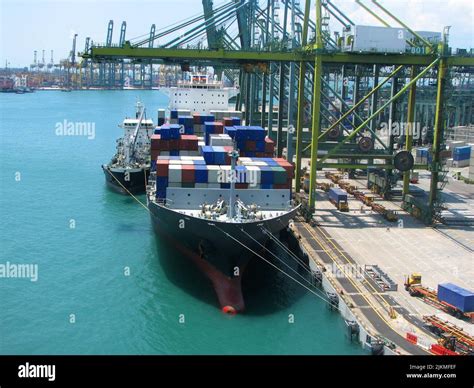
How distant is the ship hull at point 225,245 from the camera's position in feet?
83.1

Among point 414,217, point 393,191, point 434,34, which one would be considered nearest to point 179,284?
point 414,217

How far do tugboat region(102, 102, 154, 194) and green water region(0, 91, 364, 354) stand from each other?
16.6 ft

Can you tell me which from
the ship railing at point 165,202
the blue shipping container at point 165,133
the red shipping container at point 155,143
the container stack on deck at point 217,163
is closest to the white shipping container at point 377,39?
the container stack on deck at point 217,163

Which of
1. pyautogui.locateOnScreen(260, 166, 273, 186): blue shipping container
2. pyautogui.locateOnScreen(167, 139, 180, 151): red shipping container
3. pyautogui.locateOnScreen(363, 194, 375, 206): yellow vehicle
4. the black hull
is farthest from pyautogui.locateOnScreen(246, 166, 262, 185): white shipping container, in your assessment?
the black hull

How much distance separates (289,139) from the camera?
4272 cm

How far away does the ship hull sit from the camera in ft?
83.1

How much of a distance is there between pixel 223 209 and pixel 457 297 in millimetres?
10997

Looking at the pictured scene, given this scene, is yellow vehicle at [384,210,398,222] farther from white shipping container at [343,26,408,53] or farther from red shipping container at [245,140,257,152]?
white shipping container at [343,26,408,53]

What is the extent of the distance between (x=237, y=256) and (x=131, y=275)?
660cm

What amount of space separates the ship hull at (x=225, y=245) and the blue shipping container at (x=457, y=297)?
7895 mm

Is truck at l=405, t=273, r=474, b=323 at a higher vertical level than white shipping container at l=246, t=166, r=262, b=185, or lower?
lower

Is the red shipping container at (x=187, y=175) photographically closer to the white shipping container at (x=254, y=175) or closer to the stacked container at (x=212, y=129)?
the white shipping container at (x=254, y=175)

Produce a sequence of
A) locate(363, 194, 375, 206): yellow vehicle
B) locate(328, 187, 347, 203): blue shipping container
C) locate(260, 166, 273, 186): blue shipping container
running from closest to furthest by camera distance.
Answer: locate(260, 166, 273, 186): blue shipping container, locate(328, 187, 347, 203): blue shipping container, locate(363, 194, 375, 206): yellow vehicle
